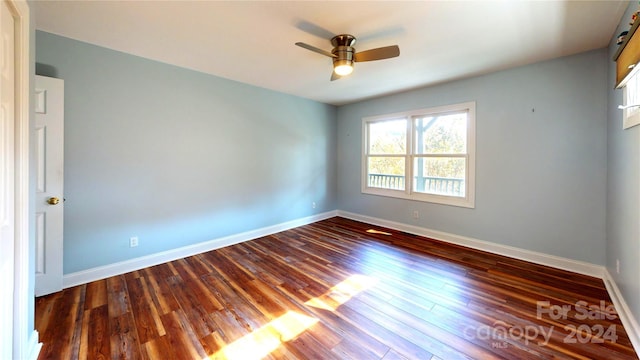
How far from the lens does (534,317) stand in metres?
2.07

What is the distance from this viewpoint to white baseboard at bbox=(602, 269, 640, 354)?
1.73 meters

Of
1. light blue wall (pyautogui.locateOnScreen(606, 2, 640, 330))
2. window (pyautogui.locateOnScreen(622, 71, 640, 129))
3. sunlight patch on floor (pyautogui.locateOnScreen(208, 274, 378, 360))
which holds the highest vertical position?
window (pyautogui.locateOnScreen(622, 71, 640, 129))

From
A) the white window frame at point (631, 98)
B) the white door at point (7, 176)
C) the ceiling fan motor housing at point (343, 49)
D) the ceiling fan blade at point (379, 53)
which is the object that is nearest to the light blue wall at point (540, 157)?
the white window frame at point (631, 98)

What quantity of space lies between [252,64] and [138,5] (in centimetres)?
130

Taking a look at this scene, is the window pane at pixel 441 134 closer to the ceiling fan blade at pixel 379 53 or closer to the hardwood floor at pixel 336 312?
the hardwood floor at pixel 336 312

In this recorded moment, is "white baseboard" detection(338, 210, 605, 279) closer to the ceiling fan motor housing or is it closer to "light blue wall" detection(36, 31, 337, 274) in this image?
"light blue wall" detection(36, 31, 337, 274)

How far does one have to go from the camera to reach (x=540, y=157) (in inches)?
122

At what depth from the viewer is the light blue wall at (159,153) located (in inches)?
101

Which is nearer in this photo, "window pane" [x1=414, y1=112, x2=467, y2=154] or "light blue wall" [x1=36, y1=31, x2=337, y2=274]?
"light blue wall" [x1=36, y1=31, x2=337, y2=274]

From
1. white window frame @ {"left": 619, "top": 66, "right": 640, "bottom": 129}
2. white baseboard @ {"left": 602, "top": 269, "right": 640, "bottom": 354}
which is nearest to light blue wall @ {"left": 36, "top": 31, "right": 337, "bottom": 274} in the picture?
white window frame @ {"left": 619, "top": 66, "right": 640, "bottom": 129}

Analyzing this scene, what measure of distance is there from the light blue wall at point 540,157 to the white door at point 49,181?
15.2 feet

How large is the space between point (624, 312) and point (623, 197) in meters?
0.92

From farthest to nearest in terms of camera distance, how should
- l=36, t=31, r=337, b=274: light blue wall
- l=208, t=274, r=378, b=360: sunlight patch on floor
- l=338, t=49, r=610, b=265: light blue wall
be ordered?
l=338, t=49, r=610, b=265: light blue wall < l=36, t=31, r=337, b=274: light blue wall < l=208, t=274, r=378, b=360: sunlight patch on floor

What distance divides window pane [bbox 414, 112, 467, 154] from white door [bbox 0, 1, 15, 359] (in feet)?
14.7
